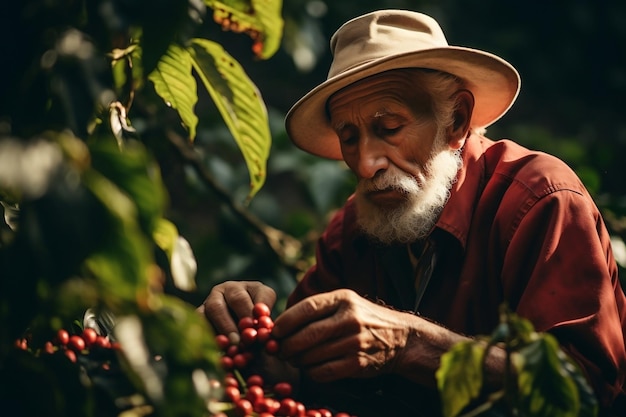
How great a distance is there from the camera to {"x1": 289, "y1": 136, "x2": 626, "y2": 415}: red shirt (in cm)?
190

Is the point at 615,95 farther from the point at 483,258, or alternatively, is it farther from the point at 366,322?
the point at 366,322

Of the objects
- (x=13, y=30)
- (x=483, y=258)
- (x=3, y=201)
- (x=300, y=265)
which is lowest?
(x=300, y=265)

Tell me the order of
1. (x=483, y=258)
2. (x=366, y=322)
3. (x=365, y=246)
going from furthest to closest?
(x=365, y=246) < (x=483, y=258) < (x=366, y=322)

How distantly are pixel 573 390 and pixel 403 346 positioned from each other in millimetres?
498

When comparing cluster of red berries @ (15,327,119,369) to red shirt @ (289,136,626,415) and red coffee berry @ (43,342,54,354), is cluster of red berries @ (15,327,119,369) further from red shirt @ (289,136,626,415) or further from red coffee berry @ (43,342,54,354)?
red shirt @ (289,136,626,415)

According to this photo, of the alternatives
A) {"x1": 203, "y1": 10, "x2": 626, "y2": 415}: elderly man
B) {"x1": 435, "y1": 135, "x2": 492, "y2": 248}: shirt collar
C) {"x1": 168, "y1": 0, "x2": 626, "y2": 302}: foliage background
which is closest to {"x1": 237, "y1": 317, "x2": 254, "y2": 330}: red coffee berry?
{"x1": 203, "y1": 10, "x2": 626, "y2": 415}: elderly man

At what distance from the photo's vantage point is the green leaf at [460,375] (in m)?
1.44

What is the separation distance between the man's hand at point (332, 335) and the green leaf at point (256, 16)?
1.64ft

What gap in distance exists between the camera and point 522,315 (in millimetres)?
1962

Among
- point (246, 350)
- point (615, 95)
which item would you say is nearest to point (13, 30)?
point (246, 350)

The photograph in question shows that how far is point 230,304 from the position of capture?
6.82ft

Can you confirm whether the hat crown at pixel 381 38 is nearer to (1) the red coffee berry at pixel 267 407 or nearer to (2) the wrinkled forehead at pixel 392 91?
(2) the wrinkled forehead at pixel 392 91

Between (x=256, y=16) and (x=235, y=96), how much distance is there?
192 mm

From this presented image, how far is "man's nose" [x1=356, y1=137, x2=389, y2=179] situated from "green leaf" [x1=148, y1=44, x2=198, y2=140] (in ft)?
1.95
